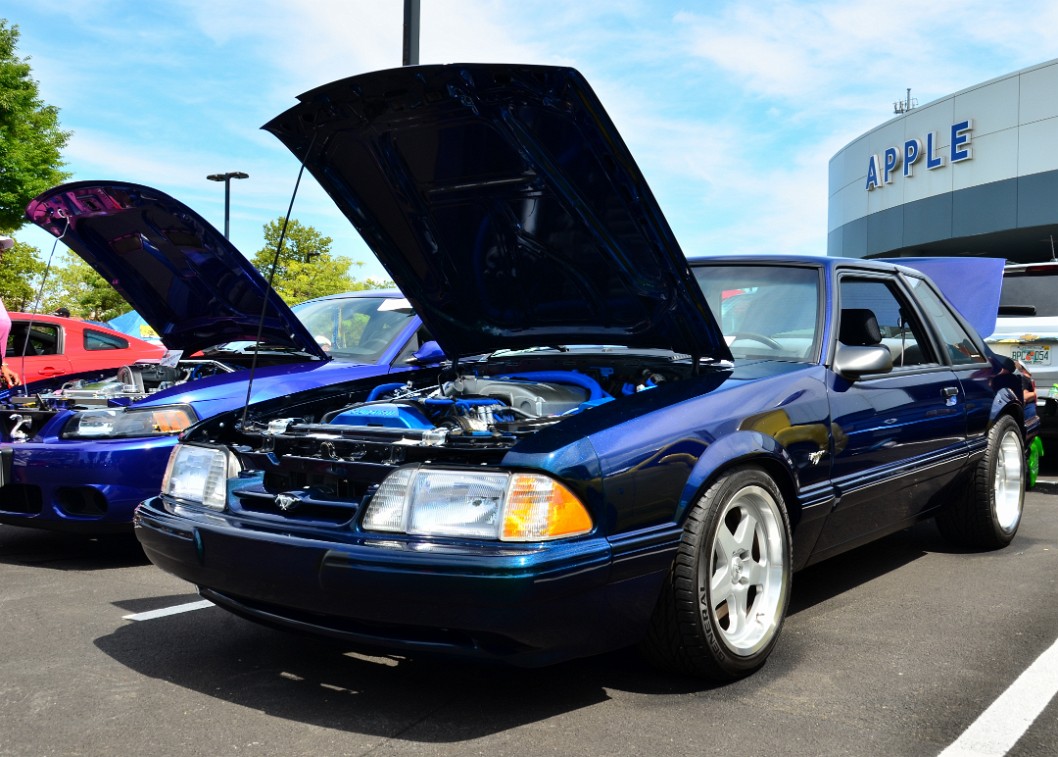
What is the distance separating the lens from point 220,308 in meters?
5.78

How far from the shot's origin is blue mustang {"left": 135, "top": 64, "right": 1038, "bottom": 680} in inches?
104

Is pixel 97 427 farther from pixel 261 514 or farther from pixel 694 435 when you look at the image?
pixel 694 435

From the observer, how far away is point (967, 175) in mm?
28062

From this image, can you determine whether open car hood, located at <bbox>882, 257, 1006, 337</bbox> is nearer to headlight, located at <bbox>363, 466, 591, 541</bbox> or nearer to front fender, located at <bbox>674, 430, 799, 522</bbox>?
front fender, located at <bbox>674, 430, 799, 522</bbox>

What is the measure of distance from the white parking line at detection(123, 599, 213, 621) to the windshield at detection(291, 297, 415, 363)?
2036 millimetres

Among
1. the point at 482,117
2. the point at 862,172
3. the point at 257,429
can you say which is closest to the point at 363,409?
the point at 257,429

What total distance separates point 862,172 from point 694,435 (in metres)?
33.3

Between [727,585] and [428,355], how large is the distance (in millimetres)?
2960

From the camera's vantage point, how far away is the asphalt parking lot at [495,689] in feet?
8.75

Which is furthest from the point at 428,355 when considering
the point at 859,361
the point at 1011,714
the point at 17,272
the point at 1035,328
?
the point at 17,272

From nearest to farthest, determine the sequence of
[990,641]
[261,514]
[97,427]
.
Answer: [261,514] → [990,641] → [97,427]

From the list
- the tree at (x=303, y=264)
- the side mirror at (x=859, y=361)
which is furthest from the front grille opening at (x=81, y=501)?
the tree at (x=303, y=264)

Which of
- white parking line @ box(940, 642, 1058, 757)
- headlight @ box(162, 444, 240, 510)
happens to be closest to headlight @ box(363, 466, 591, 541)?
headlight @ box(162, 444, 240, 510)

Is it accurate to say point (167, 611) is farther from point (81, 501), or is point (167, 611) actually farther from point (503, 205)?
point (503, 205)
